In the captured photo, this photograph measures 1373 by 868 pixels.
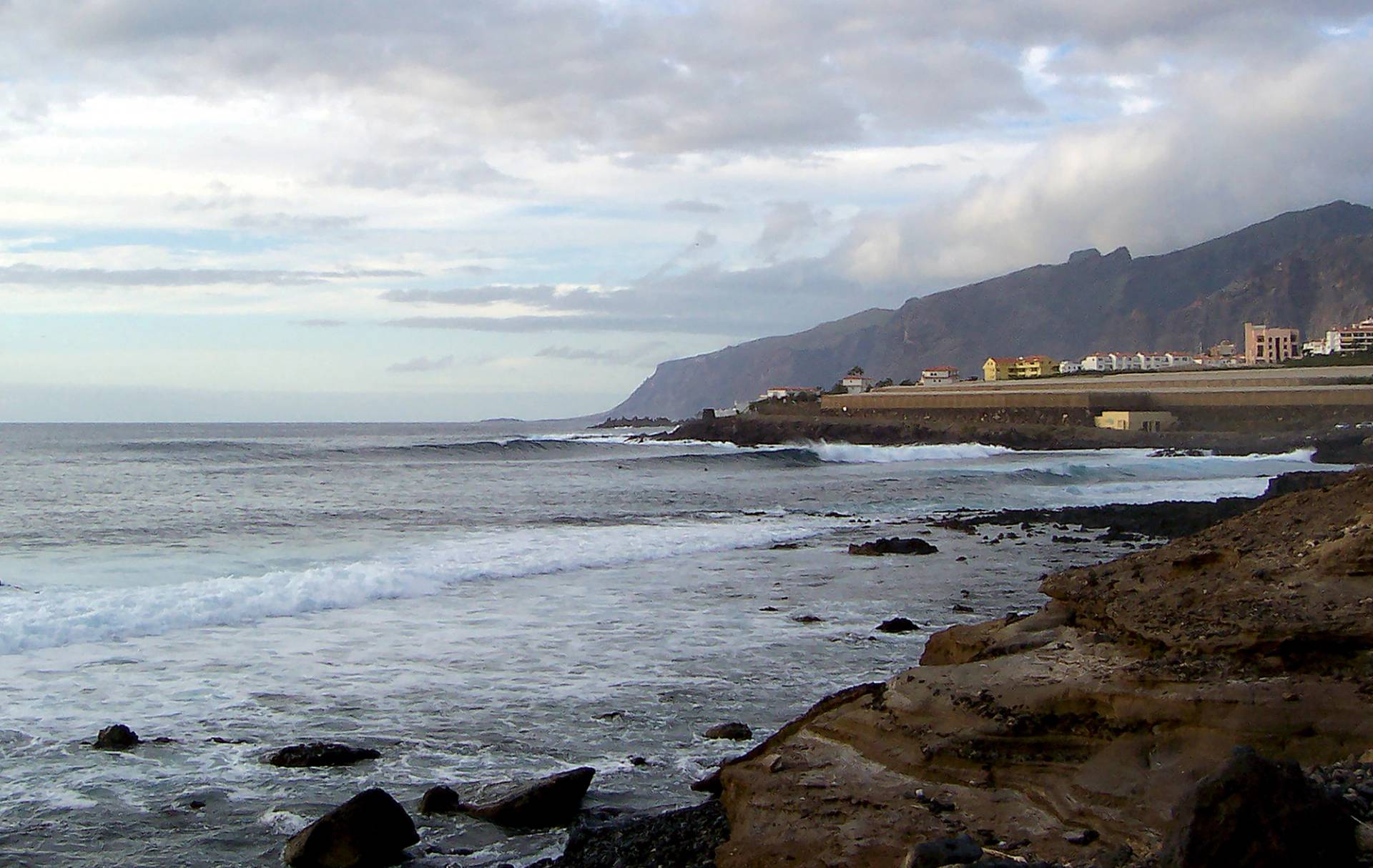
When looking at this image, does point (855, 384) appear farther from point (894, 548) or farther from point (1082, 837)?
point (1082, 837)

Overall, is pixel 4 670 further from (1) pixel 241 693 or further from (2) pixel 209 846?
(2) pixel 209 846

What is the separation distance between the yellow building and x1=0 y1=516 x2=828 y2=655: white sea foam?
107 metres

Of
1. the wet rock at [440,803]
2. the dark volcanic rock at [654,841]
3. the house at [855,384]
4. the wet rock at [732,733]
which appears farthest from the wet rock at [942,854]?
the house at [855,384]

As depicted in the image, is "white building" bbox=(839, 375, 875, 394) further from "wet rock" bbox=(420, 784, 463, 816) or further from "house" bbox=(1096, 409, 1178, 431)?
"wet rock" bbox=(420, 784, 463, 816)

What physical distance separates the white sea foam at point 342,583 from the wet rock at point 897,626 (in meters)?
7.03

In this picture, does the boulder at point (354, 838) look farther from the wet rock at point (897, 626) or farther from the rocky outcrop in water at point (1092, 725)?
the wet rock at point (897, 626)

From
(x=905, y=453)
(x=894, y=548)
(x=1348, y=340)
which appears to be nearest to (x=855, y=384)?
(x=1348, y=340)

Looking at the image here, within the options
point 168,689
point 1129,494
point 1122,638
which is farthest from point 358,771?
point 1129,494

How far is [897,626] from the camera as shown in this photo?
40.9 feet

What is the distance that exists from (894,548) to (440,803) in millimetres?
14538

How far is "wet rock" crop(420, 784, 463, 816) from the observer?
6.89 m

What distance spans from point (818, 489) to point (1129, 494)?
10.4 meters

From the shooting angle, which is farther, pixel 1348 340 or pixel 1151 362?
pixel 1151 362

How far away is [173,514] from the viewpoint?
28.5 metres
